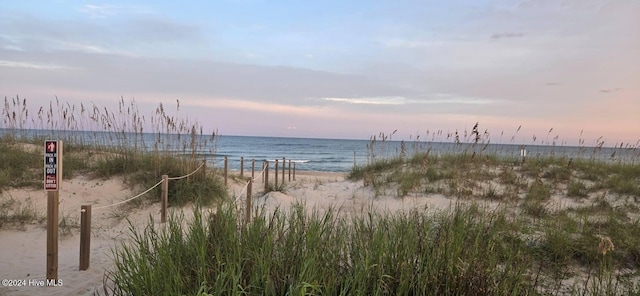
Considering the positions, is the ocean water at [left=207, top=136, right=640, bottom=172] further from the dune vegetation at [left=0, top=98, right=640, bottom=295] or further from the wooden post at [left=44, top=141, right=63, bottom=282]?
the wooden post at [left=44, top=141, right=63, bottom=282]

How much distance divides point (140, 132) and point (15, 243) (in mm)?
3918

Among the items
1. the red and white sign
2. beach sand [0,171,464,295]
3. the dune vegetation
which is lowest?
beach sand [0,171,464,295]

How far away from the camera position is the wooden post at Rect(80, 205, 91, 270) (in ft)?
15.5

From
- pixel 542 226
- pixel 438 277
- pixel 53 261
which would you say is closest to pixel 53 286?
pixel 53 261

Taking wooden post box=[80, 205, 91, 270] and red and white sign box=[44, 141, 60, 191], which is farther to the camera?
wooden post box=[80, 205, 91, 270]

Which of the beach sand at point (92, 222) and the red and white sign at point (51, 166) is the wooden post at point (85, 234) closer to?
the beach sand at point (92, 222)

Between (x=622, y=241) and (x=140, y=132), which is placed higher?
(x=140, y=132)

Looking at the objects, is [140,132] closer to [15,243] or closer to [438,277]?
[15,243]

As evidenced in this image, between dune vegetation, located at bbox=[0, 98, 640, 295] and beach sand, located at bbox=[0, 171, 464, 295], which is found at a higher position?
dune vegetation, located at bbox=[0, 98, 640, 295]

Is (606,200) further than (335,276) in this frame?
Yes

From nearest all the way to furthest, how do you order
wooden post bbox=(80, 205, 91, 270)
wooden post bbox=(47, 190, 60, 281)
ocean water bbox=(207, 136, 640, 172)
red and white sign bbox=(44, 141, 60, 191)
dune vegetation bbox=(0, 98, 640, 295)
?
dune vegetation bbox=(0, 98, 640, 295) → red and white sign bbox=(44, 141, 60, 191) → wooden post bbox=(47, 190, 60, 281) → wooden post bbox=(80, 205, 91, 270) → ocean water bbox=(207, 136, 640, 172)

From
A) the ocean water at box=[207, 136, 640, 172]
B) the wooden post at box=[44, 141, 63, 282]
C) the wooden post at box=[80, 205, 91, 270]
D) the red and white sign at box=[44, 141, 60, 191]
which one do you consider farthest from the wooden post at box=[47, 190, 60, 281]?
the ocean water at box=[207, 136, 640, 172]

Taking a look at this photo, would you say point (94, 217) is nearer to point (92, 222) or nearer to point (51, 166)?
point (92, 222)

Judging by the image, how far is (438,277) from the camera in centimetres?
286
